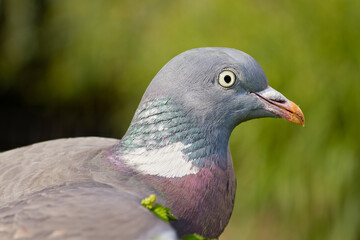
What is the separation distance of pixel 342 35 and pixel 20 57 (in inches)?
167

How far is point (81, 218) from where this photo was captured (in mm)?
2119

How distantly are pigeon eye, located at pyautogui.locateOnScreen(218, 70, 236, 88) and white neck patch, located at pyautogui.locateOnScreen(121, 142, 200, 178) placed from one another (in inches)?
11.7

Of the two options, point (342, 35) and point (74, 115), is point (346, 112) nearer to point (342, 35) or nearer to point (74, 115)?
point (342, 35)

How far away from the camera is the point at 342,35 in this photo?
545 cm

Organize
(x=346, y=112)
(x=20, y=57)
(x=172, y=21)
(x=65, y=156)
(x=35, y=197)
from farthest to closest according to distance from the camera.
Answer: (x=20, y=57) → (x=172, y=21) → (x=346, y=112) → (x=65, y=156) → (x=35, y=197)

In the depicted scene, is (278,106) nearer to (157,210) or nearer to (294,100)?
(157,210)

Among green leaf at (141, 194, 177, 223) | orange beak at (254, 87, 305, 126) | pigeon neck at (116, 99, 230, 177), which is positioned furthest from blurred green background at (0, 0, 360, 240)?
green leaf at (141, 194, 177, 223)

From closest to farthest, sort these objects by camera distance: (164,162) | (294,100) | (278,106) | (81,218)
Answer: (81,218)
(164,162)
(278,106)
(294,100)

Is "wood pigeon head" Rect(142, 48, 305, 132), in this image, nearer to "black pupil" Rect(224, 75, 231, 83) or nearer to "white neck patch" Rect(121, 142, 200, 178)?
"black pupil" Rect(224, 75, 231, 83)

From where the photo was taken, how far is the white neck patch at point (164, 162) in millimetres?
2496

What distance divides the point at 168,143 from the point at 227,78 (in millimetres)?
353

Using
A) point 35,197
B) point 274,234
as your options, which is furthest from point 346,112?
point 35,197

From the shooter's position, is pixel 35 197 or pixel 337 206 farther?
pixel 337 206

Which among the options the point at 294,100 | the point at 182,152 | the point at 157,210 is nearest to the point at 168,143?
the point at 182,152
